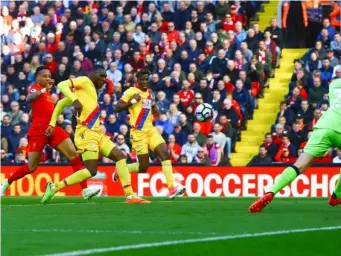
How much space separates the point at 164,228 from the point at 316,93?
14.3 metres

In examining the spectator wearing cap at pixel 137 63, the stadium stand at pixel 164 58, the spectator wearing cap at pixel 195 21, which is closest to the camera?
the stadium stand at pixel 164 58

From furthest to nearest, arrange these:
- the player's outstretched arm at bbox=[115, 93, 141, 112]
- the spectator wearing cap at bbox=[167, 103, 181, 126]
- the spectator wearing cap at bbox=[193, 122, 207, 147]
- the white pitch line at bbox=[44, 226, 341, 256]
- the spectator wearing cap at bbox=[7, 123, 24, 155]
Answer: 1. the spectator wearing cap at bbox=[7, 123, 24, 155]
2. the spectator wearing cap at bbox=[167, 103, 181, 126]
3. the spectator wearing cap at bbox=[193, 122, 207, 147]
4. the player's outstretched arm at bbox=[115, 93, 141, 112]
5. the white pitch line at bbox=[44, 226, 341, 256]

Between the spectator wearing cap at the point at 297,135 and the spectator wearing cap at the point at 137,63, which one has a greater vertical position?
the spectator wearing cap at the point at 137,63

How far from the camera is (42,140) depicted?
18359 millimetres

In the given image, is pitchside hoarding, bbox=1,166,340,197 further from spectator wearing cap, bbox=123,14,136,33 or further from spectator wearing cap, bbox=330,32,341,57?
spectator wearing cap, bbox=123,14,136,33

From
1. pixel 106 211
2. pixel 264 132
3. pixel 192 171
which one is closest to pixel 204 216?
pixel 106 211

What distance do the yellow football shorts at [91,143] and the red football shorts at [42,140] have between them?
0.78m

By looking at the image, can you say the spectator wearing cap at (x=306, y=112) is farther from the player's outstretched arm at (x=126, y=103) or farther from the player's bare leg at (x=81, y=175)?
the player's bare leg at (x=81, y=175)

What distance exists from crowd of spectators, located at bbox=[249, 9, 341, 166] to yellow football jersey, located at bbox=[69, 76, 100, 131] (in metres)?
7.14

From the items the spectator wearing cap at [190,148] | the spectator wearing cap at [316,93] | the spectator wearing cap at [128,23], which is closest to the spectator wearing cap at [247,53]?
the spectator wearing cap at [316,93]

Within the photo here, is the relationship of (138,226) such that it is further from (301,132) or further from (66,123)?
(66,123)

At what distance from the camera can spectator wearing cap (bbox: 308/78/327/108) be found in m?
25.7

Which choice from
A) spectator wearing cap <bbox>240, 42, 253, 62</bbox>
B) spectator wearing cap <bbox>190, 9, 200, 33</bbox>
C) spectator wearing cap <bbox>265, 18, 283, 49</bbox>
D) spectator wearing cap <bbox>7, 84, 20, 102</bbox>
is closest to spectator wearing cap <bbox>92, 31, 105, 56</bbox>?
spectator wearing cap <bbox>7, 84, 20, 102</bbox>

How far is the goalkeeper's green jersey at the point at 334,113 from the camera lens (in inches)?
556
